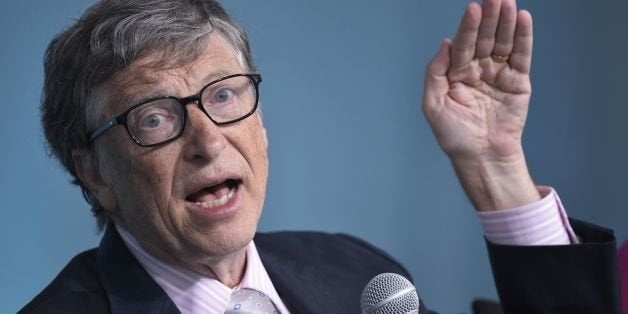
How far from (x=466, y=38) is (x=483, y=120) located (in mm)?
227

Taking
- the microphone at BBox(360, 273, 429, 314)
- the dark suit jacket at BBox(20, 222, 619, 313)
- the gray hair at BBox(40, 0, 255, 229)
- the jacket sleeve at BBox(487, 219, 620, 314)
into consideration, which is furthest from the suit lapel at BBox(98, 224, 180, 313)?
the jacket sleeve at BBox(487, 219, 620, 314)

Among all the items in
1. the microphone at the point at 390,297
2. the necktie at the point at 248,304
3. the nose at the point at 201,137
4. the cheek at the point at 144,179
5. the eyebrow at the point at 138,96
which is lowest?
the necktie at the point at 248,304

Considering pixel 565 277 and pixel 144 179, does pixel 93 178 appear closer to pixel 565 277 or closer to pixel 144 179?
pixel 144 179

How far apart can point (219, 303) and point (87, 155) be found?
44cm

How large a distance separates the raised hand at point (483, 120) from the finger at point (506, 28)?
0.03 metres

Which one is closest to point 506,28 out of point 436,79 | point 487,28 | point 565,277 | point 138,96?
point 487,28

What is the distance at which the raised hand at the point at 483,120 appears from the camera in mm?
1837

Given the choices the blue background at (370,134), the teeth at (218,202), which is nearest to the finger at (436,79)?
the teeth at (218,202)

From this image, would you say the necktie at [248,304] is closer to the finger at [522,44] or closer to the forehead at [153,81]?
the forehead at [153,81]

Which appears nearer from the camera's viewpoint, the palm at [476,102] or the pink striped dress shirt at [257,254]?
the pink striped dress shirt at [257,254]

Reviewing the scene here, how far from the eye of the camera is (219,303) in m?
1.72

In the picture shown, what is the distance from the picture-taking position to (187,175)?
1.61 meters

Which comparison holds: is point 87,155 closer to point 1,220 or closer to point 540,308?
point 1,220

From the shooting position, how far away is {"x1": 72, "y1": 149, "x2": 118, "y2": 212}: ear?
177 cm
